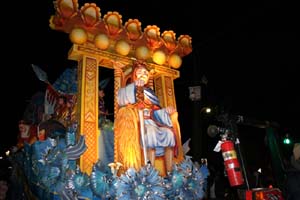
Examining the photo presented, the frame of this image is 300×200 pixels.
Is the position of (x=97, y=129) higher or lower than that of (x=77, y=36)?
lower

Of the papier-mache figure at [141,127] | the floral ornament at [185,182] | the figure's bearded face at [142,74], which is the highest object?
the figure's bearded face at [142,74]

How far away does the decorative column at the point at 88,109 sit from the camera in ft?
17.4

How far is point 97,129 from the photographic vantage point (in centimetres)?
558

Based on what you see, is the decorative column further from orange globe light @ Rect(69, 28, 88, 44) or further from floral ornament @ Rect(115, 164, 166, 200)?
floral ornament @ Rect(115, 164, 166, 200)

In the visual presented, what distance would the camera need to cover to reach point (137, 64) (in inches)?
243

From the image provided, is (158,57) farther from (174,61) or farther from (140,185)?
(140,185)

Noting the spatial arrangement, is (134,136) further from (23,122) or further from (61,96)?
(23,122)

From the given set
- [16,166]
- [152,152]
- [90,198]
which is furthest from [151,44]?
[16,166]

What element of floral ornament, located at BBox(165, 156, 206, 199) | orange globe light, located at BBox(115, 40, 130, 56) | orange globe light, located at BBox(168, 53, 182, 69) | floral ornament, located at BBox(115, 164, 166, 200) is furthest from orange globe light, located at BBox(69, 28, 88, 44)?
floral ornament, located at BBox(165, 156, 206, 199)

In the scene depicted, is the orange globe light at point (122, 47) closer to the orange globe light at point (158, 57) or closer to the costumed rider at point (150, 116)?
the costumed rider at point (150, 116)

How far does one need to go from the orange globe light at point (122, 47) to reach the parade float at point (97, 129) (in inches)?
0.8

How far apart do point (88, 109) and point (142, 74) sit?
134cm

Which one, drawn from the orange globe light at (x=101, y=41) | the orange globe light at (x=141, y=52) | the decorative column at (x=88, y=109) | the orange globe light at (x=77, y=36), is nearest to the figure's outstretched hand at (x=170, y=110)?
the orange globe light at (x=141, y=52)

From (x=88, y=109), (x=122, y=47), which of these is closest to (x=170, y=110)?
(x=122, y=47)
